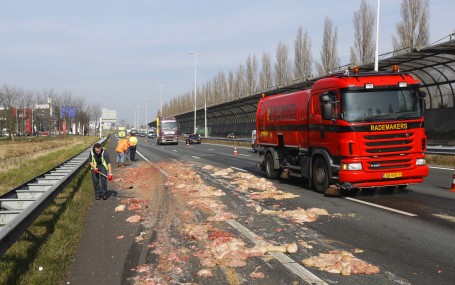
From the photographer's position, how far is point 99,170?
409 inches

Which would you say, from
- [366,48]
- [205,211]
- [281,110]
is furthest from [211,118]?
[205,211]

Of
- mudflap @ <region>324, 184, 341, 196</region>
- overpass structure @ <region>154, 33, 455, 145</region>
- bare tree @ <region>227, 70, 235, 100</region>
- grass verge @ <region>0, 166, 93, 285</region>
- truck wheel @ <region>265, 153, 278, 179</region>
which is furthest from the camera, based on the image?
bare tree @ <region>227, 70, 235, 100</region>

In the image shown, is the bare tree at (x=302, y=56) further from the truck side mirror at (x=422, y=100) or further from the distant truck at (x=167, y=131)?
the truck side mirror at (x=422, y=100)

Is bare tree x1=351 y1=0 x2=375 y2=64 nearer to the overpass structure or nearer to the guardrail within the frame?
the overpass structure

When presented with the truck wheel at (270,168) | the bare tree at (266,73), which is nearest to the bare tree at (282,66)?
the bare tree at (266,73)

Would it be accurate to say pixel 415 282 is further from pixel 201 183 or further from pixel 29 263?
pixel 201 183

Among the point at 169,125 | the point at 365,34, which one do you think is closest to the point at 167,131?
the point at 169,125

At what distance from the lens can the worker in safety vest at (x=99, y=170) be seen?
1034 centimetres

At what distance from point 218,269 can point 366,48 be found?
39790mm

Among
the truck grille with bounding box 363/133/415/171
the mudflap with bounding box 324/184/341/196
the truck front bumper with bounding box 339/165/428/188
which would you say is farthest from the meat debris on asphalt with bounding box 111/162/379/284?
the truck grille with bounding box 363/133/415/171

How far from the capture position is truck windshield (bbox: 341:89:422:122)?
951cm

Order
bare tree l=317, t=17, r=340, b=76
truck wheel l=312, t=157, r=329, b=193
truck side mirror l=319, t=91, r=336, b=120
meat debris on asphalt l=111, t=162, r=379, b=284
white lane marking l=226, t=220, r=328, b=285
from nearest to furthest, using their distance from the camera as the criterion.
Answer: white lane marking l=226, t=220, r=328, b=285 < meat debris on asphalt l=111, t=162, r=379, b=284 < truck side mirror l=319, t=91, r=336, b=120 < truck wheel l=312, t=157, r=329, b=193 < bare tree l=317, t=17, r=340, b=76

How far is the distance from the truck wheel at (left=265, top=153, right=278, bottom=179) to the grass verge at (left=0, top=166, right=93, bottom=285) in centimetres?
701

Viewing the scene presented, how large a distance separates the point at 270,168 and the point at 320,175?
3798 mm
